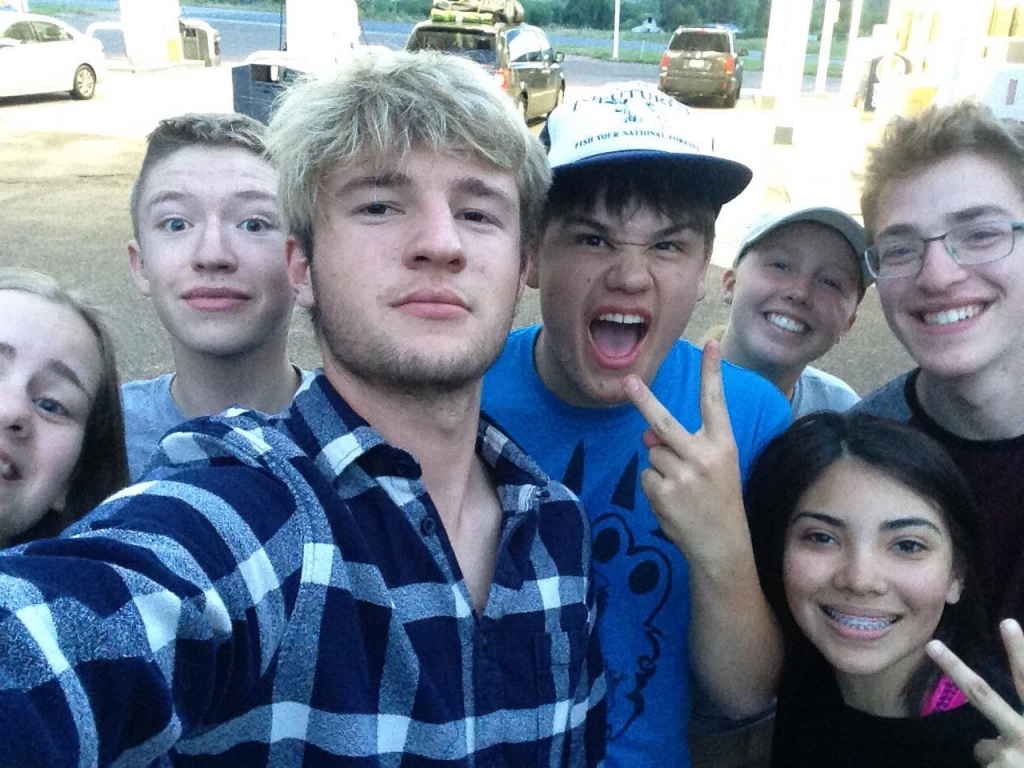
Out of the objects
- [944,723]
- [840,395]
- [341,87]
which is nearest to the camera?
[341,87]

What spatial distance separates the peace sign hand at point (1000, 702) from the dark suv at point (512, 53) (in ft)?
43.5

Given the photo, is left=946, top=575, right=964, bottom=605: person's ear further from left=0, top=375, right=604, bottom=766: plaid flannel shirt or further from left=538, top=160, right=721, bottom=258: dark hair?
left=538, top=160, right=721, bottom=258: dark hair

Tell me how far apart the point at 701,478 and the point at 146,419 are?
4.81ft

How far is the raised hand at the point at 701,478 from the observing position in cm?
158

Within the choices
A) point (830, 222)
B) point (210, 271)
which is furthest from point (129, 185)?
point (830, 222)

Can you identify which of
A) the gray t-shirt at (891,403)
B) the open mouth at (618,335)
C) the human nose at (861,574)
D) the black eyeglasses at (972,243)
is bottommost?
the human nose at (861,574)

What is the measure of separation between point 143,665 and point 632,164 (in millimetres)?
1359

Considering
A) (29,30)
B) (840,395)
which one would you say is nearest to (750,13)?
(29,30)

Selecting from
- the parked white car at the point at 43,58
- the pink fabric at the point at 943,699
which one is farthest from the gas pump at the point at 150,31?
the pink fabric at the point at 943,699

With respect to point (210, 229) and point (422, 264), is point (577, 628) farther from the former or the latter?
point (210, 229)

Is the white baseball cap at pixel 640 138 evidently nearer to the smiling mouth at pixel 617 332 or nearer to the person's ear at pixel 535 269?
→ the person's ear at pixel 535 269

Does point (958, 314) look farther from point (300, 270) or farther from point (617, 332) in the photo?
point (300, 270)

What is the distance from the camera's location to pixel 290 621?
1.19 m

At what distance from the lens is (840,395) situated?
2.88m
